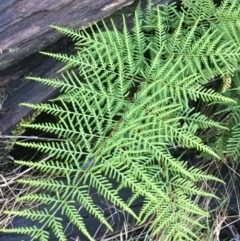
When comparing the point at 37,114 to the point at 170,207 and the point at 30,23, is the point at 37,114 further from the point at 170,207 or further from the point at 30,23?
the point at 170,207

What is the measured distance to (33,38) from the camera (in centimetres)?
172

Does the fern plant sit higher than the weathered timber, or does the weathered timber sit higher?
the weathered timber

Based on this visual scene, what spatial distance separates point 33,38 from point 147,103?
51 centimetres

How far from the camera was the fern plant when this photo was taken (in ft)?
Result: 5.17

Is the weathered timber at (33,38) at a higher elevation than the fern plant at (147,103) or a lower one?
higher

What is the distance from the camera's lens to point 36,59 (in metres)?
1.80

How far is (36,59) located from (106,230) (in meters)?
0.78

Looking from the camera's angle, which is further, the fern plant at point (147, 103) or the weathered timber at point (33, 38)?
the weathered timber at point (33, 38)

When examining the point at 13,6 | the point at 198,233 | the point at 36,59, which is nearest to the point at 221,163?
the point at 198,233

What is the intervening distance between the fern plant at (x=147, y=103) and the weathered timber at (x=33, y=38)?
0.18ft

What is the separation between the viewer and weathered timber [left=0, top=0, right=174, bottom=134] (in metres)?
1.68

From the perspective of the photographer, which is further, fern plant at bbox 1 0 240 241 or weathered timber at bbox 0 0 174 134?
weathered timber at bbox 0 0 174 134

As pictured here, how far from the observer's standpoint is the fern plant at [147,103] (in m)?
1.58

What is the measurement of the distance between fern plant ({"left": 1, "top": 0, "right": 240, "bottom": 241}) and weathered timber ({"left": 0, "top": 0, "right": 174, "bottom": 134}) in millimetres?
56
